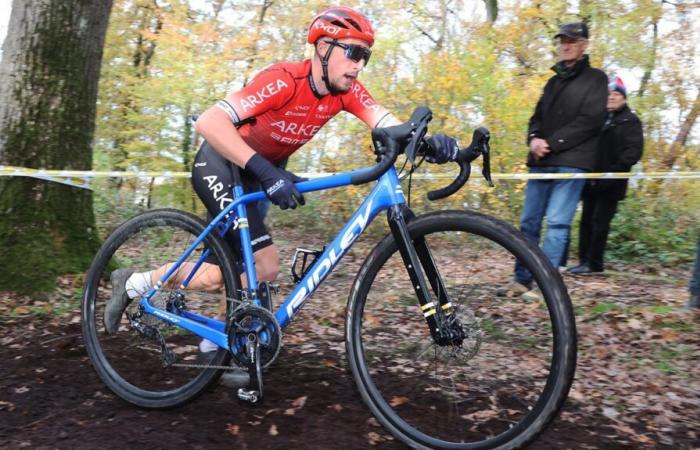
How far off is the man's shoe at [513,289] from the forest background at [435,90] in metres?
5.90

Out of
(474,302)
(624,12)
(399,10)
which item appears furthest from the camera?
(399,10)

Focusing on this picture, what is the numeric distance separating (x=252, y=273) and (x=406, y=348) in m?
0.95

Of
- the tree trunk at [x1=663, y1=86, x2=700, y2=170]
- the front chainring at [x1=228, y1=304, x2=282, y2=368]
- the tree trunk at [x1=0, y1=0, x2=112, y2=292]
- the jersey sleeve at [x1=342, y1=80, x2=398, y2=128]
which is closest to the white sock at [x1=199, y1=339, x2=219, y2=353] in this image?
the front chainring at [x1=228, y1=304, x2=282, y2=368]

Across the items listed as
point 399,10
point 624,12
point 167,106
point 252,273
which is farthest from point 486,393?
point 399,10

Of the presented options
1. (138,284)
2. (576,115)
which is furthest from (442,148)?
(576,115)

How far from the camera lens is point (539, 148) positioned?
558cm

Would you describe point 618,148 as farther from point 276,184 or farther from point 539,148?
point 276,184

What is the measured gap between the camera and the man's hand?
5.55m

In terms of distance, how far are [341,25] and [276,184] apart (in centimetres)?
89

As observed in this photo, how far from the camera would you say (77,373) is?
12.0ft

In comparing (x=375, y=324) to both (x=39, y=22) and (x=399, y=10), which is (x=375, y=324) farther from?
(x=399, y=10)

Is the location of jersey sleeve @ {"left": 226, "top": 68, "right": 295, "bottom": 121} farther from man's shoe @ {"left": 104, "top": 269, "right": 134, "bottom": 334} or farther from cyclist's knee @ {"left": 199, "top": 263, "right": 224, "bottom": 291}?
man's shoe @ {"left": 104, "top": 269, "right": 134, "bottom": 334}

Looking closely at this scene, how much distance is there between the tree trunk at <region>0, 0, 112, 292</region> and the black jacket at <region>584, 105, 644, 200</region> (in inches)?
208

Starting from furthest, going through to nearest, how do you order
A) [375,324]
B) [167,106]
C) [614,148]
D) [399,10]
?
[399,10] → [167,106] → [614,148] → [375,324]
